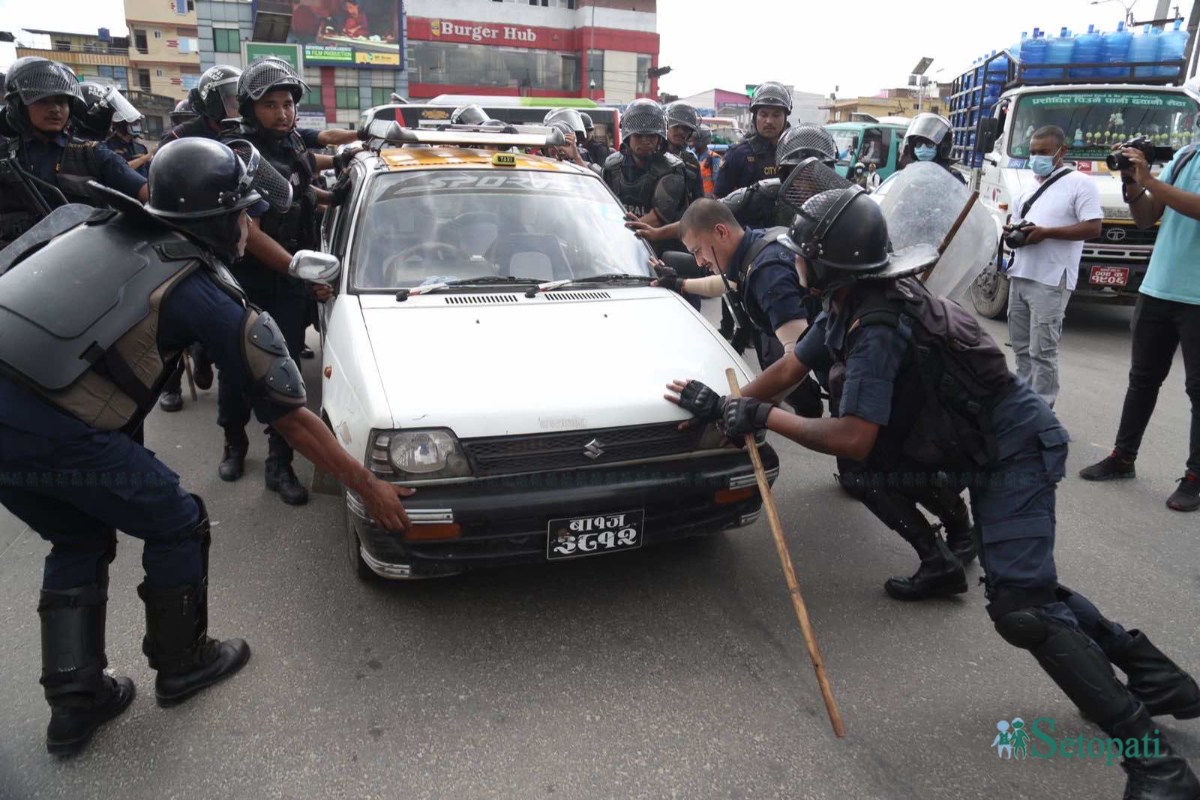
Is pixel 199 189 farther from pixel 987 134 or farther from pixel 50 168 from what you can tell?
pixel 987 134

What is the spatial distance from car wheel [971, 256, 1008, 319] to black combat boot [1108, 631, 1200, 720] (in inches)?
267

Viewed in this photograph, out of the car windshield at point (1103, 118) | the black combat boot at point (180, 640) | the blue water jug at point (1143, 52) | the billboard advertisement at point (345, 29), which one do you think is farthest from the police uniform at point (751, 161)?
the billboard advertisement at point (345, 29)

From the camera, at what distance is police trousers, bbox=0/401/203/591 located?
221cm

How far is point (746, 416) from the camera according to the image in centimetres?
279

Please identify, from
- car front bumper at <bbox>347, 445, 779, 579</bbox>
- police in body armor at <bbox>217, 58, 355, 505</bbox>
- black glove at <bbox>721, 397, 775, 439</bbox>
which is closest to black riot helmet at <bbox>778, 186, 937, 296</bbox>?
black glove at <bbox>721, 397, 775, 439</bbox>

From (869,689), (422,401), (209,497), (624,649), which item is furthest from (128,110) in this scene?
(869,689)

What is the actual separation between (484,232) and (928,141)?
101 inches

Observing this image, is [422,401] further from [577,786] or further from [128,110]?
[128,110]

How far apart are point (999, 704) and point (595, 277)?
2484mm

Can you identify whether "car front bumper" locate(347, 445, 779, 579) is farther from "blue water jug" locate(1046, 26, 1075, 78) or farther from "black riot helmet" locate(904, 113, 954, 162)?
"blue water jug" locate(1046, 26, 1075, 78)

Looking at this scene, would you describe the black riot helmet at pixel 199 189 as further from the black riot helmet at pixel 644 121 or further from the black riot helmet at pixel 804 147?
the black riot helmet at pixel 644 121

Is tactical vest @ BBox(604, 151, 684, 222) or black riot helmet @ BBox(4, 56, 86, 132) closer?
black riot helmet @ BBox(4, 56, 86, 132)

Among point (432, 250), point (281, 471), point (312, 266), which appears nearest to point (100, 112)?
point (281, 471)

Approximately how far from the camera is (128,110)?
25.0 feet
